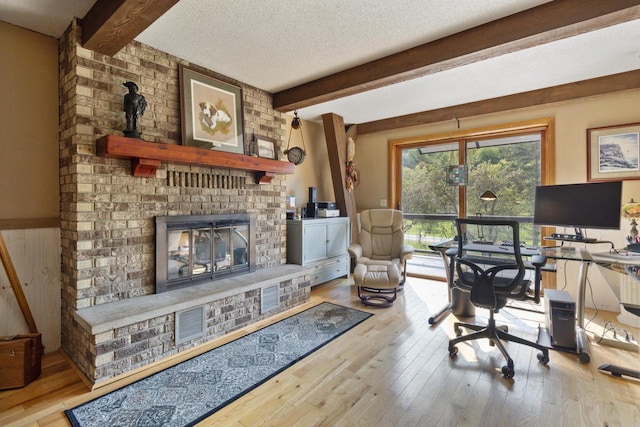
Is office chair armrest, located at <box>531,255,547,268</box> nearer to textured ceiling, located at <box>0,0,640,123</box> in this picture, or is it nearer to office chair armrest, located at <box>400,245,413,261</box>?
office chair armrest, located at <box>400,245,413,261</box>

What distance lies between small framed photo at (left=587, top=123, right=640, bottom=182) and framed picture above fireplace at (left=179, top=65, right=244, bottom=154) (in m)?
3.94

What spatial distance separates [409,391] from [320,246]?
2418 mm

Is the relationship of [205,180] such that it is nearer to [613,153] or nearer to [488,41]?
[488,41]

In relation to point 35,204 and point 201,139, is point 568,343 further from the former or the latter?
point 35,204

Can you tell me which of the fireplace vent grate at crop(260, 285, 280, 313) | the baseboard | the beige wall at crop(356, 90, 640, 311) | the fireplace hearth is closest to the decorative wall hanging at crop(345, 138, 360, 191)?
the beige wall at crop(356, 90, 640, 311)

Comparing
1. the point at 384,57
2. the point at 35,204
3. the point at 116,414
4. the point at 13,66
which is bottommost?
the point at 116,414

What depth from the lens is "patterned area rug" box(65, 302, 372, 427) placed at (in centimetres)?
174

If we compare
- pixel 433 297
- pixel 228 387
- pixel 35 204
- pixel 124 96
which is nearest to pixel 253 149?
pixel 124 96

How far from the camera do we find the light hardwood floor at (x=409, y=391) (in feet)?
5.60

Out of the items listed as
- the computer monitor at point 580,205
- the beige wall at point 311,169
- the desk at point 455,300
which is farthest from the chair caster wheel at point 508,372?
the beige wall at point 311,169

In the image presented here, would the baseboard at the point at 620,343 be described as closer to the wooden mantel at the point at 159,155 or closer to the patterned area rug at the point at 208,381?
the patterned area rug at the point at 208,381

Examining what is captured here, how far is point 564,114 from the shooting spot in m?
3.58

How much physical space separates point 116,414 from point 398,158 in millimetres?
4595

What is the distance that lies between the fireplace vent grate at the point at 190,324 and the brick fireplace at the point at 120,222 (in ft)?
0.10
